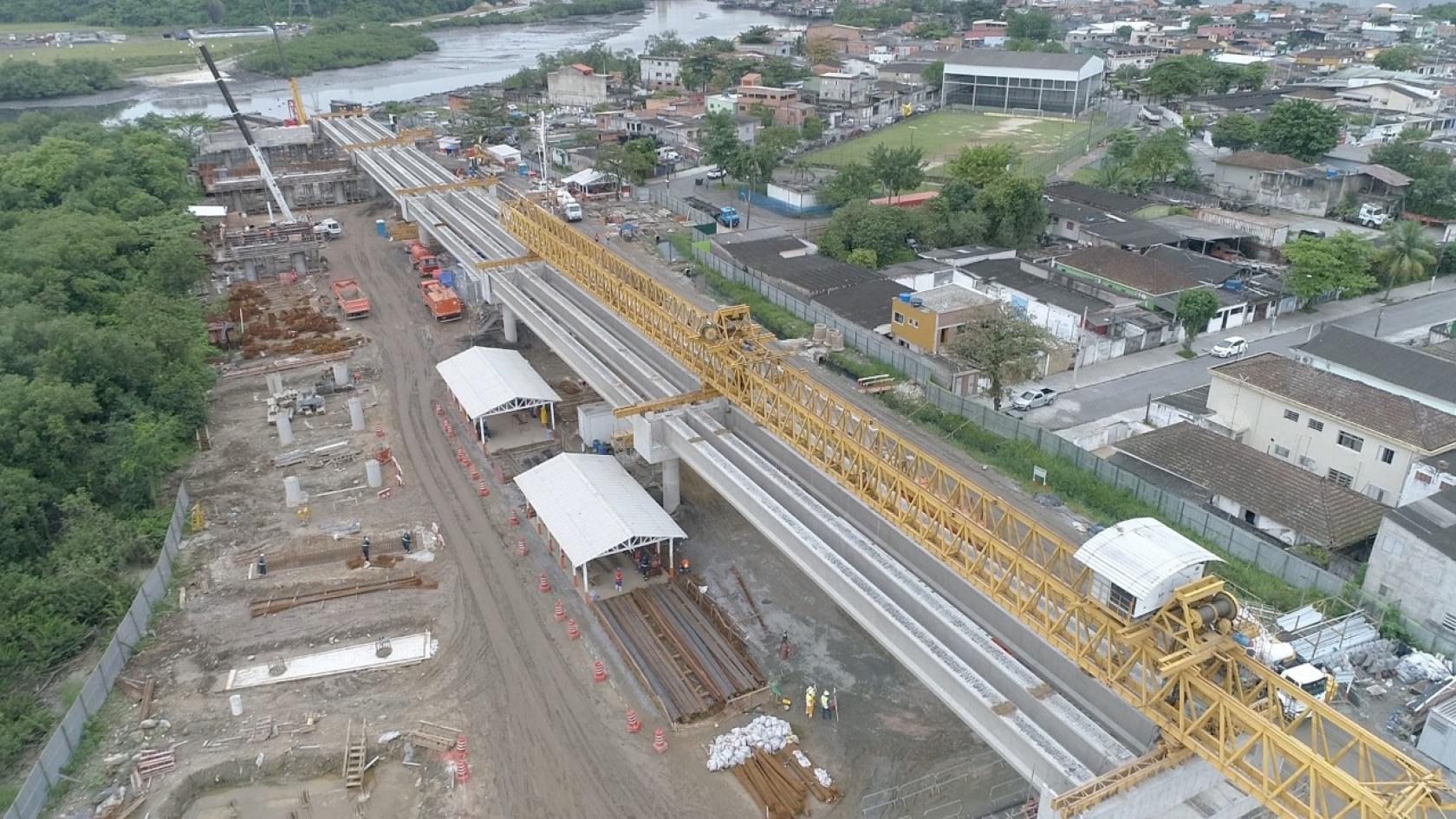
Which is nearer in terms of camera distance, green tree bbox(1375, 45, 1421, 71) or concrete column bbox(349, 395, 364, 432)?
concrete column bbox(349, 395, 364, 432)

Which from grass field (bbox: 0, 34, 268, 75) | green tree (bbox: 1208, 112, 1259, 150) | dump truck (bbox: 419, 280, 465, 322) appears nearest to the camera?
dump truck (bbox: 419, 280, 465, 322)

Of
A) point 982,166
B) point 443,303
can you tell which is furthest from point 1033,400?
point 982,166

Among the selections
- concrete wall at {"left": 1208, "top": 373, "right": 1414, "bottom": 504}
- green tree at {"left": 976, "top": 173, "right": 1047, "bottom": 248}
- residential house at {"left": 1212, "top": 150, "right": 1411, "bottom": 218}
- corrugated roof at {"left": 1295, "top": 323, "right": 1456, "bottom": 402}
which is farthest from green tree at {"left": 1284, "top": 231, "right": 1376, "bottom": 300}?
concrete wall at {"left": 1208, "top": 373, "right": 1414, "bottom": 504}

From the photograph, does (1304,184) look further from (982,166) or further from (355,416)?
(355,416)

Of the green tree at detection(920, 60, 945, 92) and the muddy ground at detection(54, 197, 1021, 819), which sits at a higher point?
the green tree at detection(920, 60, 945, 92)

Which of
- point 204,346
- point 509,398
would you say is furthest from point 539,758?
point 204,346

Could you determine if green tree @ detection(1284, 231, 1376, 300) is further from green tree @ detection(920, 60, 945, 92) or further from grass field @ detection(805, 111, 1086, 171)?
green tree @ detection(920, 60, 945, 92)

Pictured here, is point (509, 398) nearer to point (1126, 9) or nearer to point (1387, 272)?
point (1387, 272)
